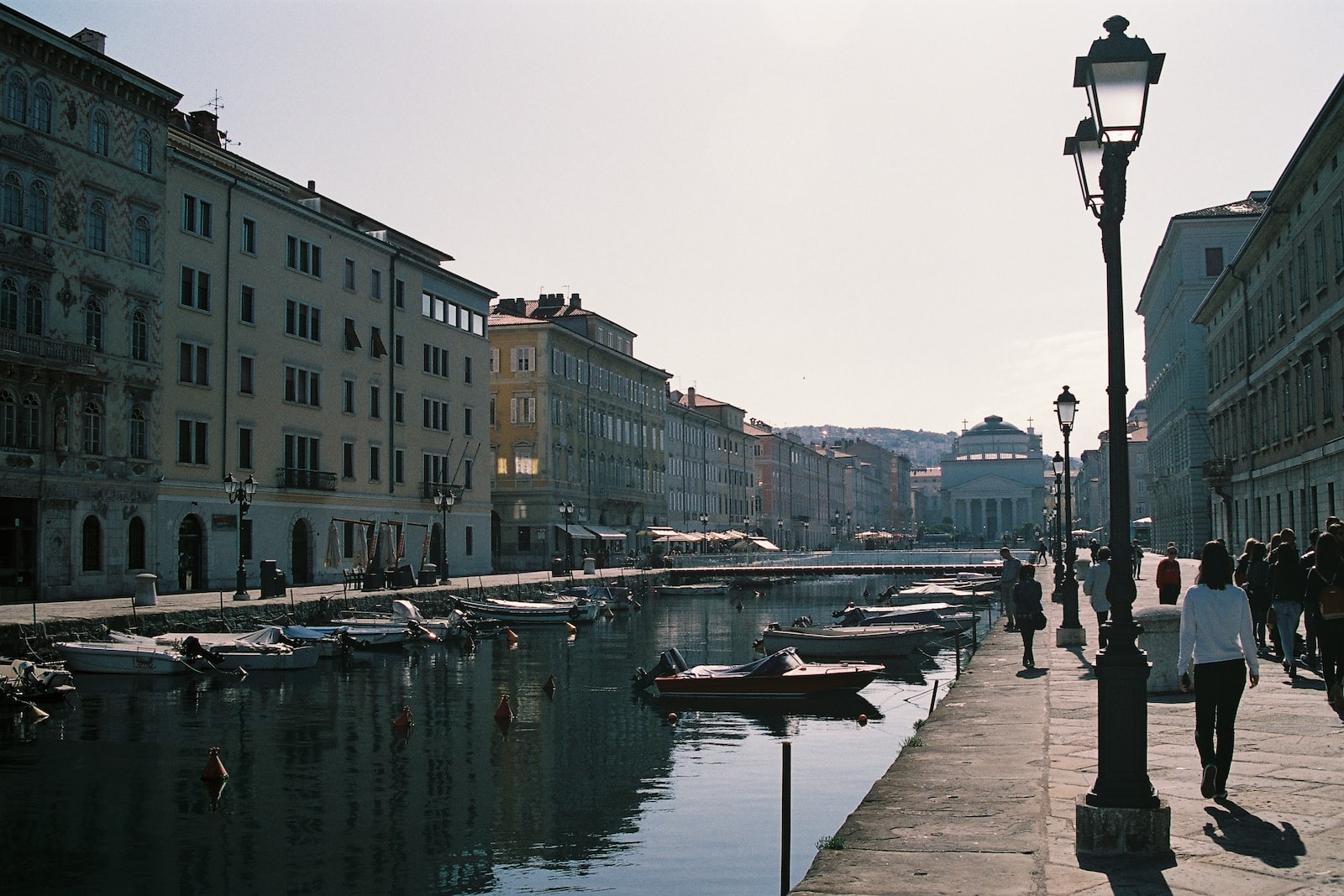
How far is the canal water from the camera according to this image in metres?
14.1

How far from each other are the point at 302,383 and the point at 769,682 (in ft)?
114

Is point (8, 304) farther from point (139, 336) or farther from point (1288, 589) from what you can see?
point (1288, 589)

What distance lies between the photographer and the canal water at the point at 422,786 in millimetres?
14148

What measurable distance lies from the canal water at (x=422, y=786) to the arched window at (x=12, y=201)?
637 inches

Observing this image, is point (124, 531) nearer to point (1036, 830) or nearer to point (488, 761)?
point (488, 761)

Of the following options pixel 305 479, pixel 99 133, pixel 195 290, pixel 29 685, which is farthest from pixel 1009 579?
pixel 305 479

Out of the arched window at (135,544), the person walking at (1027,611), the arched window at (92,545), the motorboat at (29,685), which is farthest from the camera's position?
the arched window at (135,544)

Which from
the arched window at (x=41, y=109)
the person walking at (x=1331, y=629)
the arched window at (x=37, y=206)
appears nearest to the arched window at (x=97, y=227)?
the arched window at (x=37, y=206)

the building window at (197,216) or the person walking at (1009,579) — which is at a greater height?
the building window at (197,216)

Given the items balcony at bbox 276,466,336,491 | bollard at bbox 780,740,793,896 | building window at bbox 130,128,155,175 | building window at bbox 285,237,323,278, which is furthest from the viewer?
building window at bbox 285,237,323,278

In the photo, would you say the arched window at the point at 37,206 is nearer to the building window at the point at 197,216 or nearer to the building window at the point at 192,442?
the building window at the point at 197,216

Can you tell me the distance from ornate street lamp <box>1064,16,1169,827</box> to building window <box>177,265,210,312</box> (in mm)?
43732

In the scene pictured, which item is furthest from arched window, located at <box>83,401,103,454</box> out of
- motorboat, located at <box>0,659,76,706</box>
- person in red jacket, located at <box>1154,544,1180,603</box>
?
person in red jacket, located at <box>1154,544,1180,603</box>

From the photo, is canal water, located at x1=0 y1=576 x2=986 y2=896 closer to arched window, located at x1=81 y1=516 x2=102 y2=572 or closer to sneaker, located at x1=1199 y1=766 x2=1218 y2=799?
sneaker, located at x1=1199 y1=766 x2=1218 y2=799
